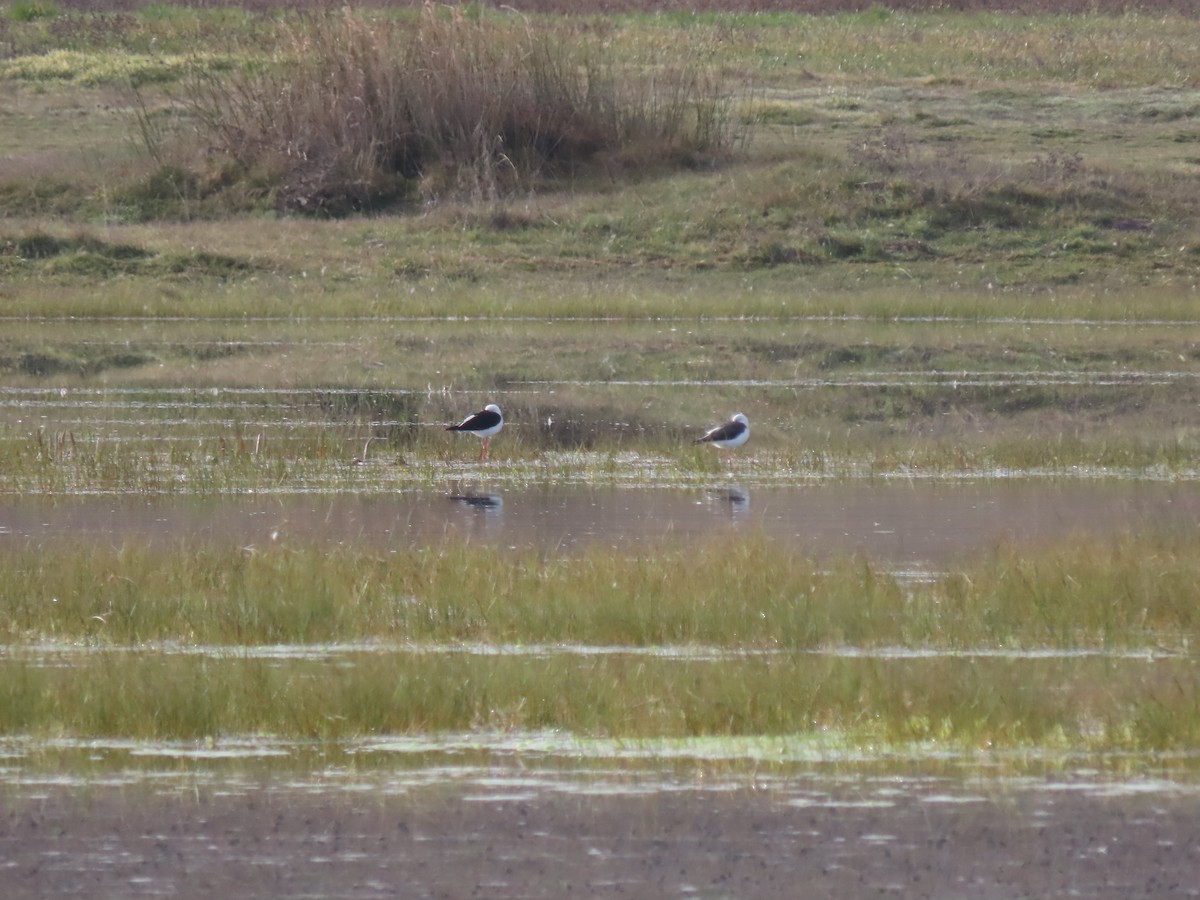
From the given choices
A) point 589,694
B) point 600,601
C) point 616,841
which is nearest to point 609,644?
point 600,601

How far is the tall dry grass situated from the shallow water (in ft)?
53.4

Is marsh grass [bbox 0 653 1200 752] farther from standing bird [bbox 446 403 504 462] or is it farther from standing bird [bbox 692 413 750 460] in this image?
standing bird [bbox 446 403 504 462]

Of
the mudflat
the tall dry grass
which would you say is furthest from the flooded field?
the tall dry grass

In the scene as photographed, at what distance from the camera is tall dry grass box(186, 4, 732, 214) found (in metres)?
29.6

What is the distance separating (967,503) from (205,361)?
1061 centimetres

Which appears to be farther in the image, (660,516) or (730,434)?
(730,434)

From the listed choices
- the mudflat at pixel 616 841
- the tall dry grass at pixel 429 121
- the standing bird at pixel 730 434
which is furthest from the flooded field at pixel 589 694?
the tall dry grass at pixel 429 121

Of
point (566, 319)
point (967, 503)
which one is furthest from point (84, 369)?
point (967, 503)

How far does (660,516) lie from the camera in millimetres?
12695

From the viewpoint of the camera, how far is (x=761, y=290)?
26203mm

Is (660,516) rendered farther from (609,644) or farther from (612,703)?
(612,703)

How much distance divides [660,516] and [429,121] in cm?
1840

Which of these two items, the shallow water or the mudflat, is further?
the shallow water

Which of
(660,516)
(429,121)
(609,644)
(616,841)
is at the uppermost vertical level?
(616,841)
